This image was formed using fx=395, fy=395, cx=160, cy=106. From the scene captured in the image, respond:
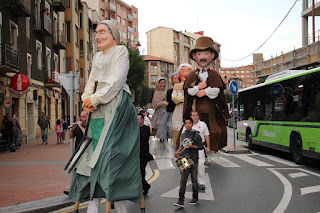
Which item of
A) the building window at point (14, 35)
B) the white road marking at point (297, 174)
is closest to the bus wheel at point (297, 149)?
the white road marking at point (297, 174)

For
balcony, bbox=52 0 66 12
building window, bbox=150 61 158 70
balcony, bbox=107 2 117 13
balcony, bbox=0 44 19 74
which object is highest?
balcony, bbox=107 2 117 13

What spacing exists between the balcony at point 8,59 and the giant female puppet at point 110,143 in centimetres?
1369

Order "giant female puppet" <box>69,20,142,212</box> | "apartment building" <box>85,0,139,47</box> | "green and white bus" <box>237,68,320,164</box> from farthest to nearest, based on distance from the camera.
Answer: "apartment building" <box>85,0,139,47</box>, "green and white bus" <box>237,68,320,164</box>, "giant female puppet" <box>69,20,142,212</box>

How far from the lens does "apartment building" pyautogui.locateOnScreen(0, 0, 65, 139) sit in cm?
1850

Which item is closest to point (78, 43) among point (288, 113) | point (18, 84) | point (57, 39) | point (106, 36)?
point (57, 39)

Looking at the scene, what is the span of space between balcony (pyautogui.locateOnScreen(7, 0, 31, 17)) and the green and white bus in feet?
37.8

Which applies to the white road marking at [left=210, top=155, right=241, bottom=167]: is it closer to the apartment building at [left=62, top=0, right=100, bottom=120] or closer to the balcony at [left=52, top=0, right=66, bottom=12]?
the balcony at [left=52, top=0, right=66, bottom=12]

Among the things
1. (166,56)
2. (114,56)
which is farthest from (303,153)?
(166,56)

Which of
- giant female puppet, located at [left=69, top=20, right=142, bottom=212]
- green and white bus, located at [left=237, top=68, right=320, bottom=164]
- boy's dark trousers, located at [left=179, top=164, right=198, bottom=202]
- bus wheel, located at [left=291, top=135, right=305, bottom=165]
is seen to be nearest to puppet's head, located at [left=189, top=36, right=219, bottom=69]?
boy's dark trousers, located at [left=179, top=164, right=198, bottom=202]

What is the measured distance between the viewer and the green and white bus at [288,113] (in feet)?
33.9

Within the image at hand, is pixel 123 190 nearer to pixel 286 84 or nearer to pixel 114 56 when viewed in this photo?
pixel 114 56

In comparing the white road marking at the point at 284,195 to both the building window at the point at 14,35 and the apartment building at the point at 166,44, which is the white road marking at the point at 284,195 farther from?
the apartment building at the point at 166,44

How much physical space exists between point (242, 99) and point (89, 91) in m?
13.2

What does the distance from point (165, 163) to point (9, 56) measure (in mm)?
10458
